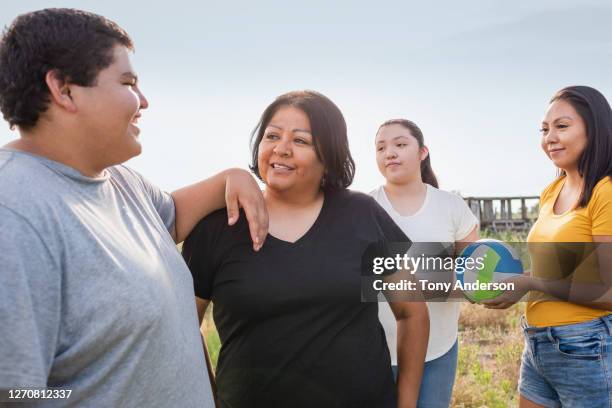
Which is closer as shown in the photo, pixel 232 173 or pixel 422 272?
pixel 232 173

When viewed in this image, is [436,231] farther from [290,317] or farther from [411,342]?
[290,317]

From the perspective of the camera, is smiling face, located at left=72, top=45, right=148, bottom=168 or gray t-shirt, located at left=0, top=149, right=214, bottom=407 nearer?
gray t-shirt, located at left=0, top=149, right=214, bottom=407

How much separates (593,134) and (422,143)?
3.66 ft

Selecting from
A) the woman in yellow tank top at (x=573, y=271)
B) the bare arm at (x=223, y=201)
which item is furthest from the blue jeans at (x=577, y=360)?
the bare arm at (x=223, y=201)

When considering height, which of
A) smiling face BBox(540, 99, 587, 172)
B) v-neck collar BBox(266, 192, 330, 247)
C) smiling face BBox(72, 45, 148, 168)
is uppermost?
smiling face BBox(72, 45, 148, 168)

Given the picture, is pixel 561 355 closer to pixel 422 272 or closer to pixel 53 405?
pixel 422 272

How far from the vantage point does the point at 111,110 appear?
1.65 m

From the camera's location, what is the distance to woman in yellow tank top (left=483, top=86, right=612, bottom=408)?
2.54 m

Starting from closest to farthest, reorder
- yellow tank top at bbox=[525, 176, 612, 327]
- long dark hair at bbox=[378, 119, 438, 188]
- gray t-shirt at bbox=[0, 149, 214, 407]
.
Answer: gray t-shirt at bbox=[0, 149, 214, 407] → yellow tank top at bbox=[525, 176, 612, 327] → long dark hair at bbox=[378, 119, 438, 188]

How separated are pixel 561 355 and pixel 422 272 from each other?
31.2 inches

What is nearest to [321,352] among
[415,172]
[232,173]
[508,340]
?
[232,173]

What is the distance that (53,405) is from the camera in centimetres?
141

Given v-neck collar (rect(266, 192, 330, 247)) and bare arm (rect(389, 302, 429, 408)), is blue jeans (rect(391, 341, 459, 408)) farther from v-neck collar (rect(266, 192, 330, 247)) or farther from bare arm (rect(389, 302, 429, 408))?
v-neck collar (rect(266, 192, 330, 247))

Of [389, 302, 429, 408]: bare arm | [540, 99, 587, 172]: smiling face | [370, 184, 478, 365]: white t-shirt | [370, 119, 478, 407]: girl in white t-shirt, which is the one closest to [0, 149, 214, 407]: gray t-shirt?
[389, 302, 429, 408]: bare arm
